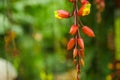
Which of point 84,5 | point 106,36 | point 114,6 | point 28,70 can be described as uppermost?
point 84,5

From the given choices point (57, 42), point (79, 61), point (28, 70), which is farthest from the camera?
point (57, 42)

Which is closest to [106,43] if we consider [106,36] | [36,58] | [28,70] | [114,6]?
[106,36]

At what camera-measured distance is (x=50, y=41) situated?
2.28 metres

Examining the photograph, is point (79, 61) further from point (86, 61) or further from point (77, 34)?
point (86, 61)

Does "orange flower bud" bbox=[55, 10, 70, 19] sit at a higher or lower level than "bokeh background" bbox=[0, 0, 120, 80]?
higher

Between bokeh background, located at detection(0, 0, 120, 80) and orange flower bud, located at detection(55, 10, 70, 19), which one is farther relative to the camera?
bokeh background, located at detection(0, 0, 120, 80)

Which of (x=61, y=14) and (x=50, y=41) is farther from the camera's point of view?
(x=50, y=41)

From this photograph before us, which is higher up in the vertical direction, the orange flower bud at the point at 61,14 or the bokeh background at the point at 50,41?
the orange flower bud at the point at 61,14

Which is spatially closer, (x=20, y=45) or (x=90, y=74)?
(x=90, y=74)

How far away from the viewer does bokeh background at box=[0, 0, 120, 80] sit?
1200mm

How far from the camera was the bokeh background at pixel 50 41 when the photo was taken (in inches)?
47.3

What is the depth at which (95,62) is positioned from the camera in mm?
1348

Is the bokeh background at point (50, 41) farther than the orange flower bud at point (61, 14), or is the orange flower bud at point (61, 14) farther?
the bokeh background at point (50, 41)

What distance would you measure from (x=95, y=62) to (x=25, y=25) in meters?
0.74
